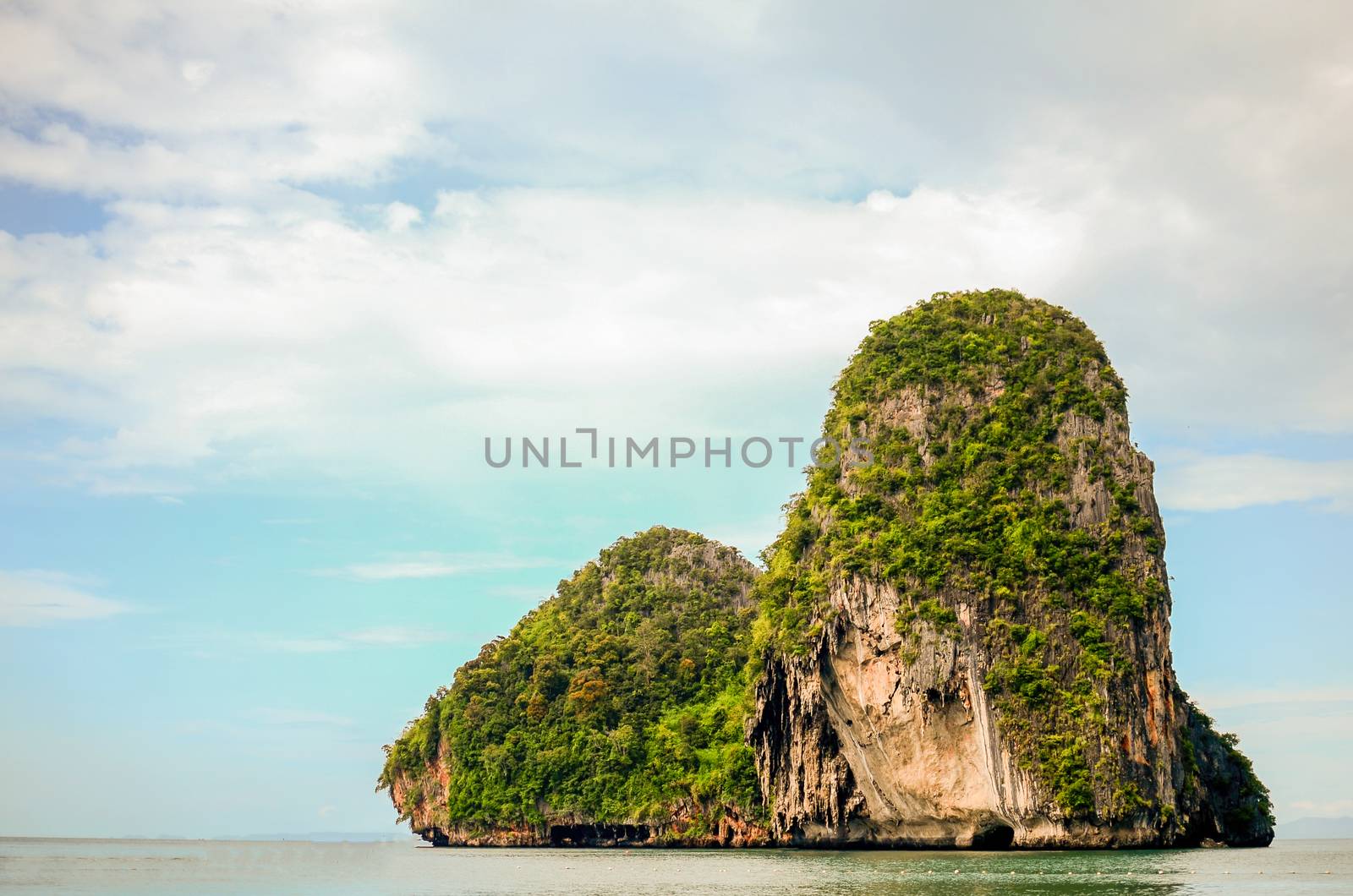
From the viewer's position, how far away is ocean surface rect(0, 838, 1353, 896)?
25.8m

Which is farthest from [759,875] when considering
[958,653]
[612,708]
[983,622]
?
[612,708]

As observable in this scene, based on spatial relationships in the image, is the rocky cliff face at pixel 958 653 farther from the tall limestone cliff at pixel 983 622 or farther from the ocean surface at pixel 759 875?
the ocean surface at pixel 759 875

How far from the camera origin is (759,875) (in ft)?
104

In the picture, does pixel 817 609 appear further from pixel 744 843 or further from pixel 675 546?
pixel 675 546

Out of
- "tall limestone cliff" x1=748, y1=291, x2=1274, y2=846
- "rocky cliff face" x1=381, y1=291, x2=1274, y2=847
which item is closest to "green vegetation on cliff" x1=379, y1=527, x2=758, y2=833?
"rocky cliff face" x1=381, y1=291, x2=1274, y2=847

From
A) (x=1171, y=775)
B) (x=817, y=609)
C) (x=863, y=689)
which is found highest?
(x=817, y=609)

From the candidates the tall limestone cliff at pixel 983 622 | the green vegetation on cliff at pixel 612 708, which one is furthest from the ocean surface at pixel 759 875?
the green vegetation on cliff at pixel 612 708

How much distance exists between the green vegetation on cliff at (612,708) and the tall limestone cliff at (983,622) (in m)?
10.2

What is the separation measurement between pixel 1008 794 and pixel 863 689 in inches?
247

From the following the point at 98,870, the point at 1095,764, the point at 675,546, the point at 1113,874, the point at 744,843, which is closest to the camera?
the point at 1113,874

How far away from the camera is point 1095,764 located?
37.7 m

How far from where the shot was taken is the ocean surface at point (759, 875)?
1017 inches

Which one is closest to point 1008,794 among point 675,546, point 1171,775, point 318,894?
point 1171,775

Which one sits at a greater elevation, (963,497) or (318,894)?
(963,497)
